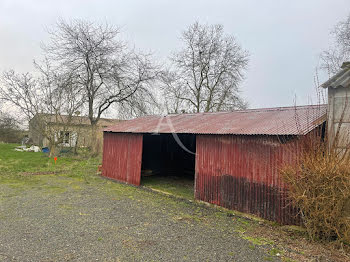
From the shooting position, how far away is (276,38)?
13.7 metres

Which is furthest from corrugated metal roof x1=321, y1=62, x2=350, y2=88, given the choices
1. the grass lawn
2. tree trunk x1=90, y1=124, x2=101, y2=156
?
tree trunk x1=90, y1=124, x2=101, y2=156

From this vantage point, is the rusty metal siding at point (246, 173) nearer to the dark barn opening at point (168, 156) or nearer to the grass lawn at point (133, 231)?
the grass lawn at point (133, 231)

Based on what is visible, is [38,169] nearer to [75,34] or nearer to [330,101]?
[75,34]

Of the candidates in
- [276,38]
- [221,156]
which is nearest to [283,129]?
[221,156]

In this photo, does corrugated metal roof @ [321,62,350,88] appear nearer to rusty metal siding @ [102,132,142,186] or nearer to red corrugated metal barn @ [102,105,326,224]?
red corrugated metal barn @ [102,105,326,224]

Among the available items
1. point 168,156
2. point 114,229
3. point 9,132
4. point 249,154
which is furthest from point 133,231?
point 9,132

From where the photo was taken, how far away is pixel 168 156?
13977mm

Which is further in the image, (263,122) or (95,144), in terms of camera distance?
(95,144)

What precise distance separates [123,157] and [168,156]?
401 centimetres

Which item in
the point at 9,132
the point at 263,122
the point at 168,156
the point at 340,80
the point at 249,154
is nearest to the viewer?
the point at 340,80

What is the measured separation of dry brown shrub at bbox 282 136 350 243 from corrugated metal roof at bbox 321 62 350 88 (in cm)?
164

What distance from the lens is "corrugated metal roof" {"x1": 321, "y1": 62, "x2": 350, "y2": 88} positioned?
5.24 meters

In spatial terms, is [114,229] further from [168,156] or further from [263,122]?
[168,156]

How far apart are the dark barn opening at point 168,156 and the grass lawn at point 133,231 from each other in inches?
176
